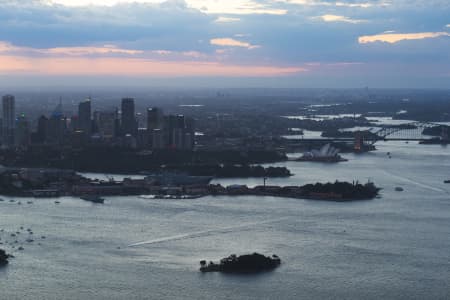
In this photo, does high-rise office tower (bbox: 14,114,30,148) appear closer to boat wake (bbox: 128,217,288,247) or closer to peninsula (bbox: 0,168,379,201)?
peninsula (bbox: 0,168,379,201)

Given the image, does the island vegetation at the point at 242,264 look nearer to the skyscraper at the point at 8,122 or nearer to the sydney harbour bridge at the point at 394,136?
the sydney harbour bridge at the point at 394,136

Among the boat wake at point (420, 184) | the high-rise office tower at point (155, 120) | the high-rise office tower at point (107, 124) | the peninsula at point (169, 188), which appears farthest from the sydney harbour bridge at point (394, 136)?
the peninsula at point (169, 188)

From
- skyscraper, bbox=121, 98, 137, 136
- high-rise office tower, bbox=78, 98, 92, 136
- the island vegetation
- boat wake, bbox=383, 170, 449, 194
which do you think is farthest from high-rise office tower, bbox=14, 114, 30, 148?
the island vegetation

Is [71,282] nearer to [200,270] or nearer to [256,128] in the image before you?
[200,270]

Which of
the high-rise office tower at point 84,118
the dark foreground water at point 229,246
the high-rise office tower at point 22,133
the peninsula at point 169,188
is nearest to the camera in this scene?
the dark foreground water at point 229,246

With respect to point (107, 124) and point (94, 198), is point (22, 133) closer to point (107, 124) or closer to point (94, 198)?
point (107, 124)

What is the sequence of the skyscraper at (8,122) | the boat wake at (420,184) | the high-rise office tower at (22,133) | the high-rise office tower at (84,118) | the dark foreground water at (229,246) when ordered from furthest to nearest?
the high-rise office tower at (84,118), the skyscraper at (8,122), the high-rise office tower at (22,133), the boat wake at (420,184), the dark foreground water at (229,246)

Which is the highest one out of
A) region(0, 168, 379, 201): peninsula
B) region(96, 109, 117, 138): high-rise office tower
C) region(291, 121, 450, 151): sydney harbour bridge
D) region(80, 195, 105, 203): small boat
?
region(96, 109, 117, 138): high-rise office tower
